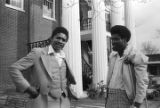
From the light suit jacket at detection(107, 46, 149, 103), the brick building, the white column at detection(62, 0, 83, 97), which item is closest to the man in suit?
the light suit jacket at detection(107, 46, 149, 103)

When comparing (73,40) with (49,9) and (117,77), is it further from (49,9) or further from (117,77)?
(117,77)

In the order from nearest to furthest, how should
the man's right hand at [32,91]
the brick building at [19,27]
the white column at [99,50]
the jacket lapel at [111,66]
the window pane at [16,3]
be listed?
the man's right hand at [32,91], the jacket lapel at [111,66], the brick building at [19,27], the window pane at [16,3], the white column at [99,50]


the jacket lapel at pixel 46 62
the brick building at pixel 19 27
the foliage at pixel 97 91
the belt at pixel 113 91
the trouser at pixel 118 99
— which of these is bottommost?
the foliage at pixel 97 91

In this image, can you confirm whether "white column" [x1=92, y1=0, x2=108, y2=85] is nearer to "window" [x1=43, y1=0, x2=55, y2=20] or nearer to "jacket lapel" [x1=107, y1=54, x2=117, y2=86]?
"window" [x1=43, y1=0, x2=55, y2=20]

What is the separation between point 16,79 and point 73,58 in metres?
8.46

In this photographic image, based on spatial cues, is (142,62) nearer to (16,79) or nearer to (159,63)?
(16,79)

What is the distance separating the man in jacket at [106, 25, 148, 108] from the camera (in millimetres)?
2821

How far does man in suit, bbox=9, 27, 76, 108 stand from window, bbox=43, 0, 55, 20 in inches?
432

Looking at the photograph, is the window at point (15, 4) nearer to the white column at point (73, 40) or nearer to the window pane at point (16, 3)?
the window pane at point (16, 3)

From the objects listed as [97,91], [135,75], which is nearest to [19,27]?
[97,91]

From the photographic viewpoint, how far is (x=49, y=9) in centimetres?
1397

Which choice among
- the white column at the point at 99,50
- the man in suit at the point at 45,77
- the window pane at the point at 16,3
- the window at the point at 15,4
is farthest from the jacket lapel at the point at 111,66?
the white column at the point at 99,50

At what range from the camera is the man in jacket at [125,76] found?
2821mm

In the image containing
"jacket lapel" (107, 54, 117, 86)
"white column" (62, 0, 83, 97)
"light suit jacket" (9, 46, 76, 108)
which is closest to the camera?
"light suit jacket" (9, 46, 76, 108)
